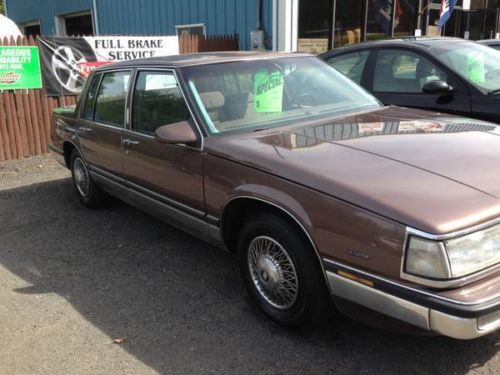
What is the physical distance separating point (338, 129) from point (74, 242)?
9.15 ft

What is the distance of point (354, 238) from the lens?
249 centimetres

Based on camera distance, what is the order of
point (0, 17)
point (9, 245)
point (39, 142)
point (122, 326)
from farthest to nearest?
point (0, 17)
point (39, 142)
point (9, 245)
point (122, 326)

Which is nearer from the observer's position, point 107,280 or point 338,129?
point 338,129

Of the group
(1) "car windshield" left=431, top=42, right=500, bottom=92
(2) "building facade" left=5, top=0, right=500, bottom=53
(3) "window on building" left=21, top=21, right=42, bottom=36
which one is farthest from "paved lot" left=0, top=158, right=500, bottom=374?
(3) "window on building" left=21, top=21, right=42, bottom=36

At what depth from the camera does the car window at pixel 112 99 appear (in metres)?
4.56

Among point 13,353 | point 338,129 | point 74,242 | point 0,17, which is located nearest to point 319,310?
point 338,129

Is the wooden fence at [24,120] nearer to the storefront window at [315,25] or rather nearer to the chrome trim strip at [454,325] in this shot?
the storefront window at [315,25]

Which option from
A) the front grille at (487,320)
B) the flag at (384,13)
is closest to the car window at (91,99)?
the front grille at (487,320)

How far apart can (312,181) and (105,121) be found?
2812 mm

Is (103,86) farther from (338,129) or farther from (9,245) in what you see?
(338,129)

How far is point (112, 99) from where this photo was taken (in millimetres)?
4816

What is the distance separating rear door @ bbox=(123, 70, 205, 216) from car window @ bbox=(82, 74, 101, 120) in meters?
1.01

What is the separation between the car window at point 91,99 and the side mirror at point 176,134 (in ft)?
6.69

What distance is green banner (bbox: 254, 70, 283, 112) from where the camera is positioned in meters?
3.74
